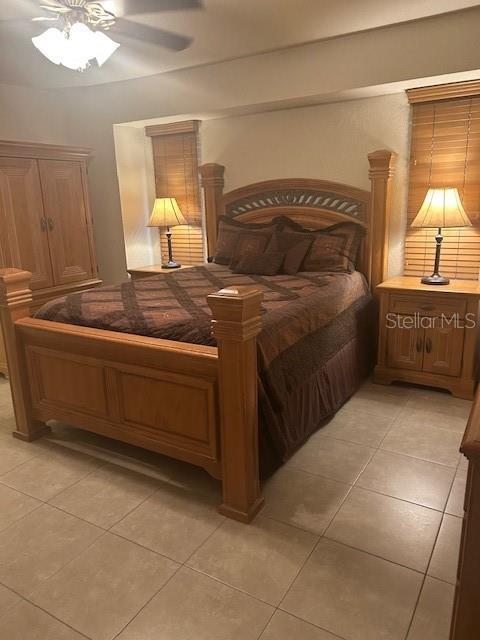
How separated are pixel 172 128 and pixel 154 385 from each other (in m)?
3.00

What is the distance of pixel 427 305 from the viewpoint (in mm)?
3041

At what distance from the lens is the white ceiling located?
8.54 ft

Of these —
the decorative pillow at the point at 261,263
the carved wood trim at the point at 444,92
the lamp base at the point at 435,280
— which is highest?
the carved wood trim at the point at 444,92

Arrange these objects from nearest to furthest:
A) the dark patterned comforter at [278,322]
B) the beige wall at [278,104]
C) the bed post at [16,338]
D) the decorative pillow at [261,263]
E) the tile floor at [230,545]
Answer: the tile floor at [230,545]
the dark patterned comforter at [278,322]
the bed post at [16,338]
the beige wall at [278,104]
the decorative pillow at [261,263]

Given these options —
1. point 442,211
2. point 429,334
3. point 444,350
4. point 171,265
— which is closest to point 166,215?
point 171,265

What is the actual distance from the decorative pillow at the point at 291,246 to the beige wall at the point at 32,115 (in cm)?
241

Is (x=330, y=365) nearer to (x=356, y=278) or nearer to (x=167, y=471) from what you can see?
(x=356, y=278)

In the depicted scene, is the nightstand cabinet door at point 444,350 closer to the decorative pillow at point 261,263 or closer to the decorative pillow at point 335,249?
the decorative pillow at point 335,249

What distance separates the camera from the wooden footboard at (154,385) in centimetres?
181

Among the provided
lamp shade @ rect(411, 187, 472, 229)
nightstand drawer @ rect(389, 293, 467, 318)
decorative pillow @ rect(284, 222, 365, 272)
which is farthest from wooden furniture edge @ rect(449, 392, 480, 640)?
decorative pillow @ rect(284, 222, 365, 272)

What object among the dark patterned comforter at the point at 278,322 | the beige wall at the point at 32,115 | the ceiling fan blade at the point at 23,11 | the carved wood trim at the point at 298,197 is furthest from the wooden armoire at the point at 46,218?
the carved wood trim at the point at 298,197

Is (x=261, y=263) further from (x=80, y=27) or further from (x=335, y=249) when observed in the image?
(x=80, y=27)

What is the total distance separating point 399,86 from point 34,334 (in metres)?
2.79

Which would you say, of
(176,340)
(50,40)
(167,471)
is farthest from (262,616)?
(50,40)
